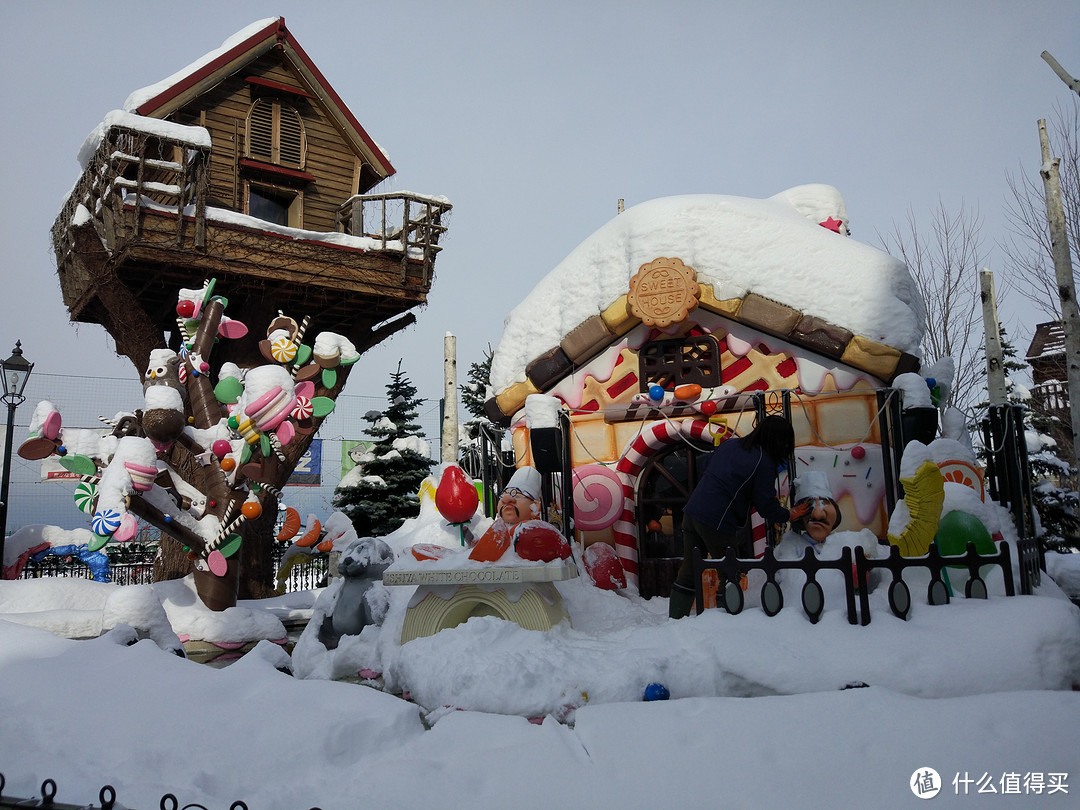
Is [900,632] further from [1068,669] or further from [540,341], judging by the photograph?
[540,341]

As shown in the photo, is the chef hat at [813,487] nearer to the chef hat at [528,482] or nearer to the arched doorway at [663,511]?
the arched doorway at [663,511]

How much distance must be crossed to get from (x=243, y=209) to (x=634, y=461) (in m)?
9.58

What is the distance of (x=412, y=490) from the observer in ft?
56.7

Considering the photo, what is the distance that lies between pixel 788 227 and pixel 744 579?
3.44m

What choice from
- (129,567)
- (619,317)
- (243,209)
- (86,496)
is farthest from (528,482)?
(129,567)

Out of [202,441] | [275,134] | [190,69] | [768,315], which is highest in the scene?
[190,69]

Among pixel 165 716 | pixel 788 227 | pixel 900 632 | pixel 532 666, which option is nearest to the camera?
pixel 165 716

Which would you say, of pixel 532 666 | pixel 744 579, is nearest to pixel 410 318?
pixel 744 579

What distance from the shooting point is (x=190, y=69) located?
43.7 feet

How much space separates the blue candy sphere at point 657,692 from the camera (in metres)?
4.20

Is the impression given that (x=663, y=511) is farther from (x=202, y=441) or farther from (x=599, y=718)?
(x=202, y=441)

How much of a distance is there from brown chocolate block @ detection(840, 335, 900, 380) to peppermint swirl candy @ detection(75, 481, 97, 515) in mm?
7604

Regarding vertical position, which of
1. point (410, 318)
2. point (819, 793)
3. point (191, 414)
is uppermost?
point (410, 318)

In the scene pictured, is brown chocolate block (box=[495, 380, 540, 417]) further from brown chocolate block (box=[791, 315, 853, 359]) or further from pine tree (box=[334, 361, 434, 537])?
pine tree (box=[334, 361, 434, 537])
